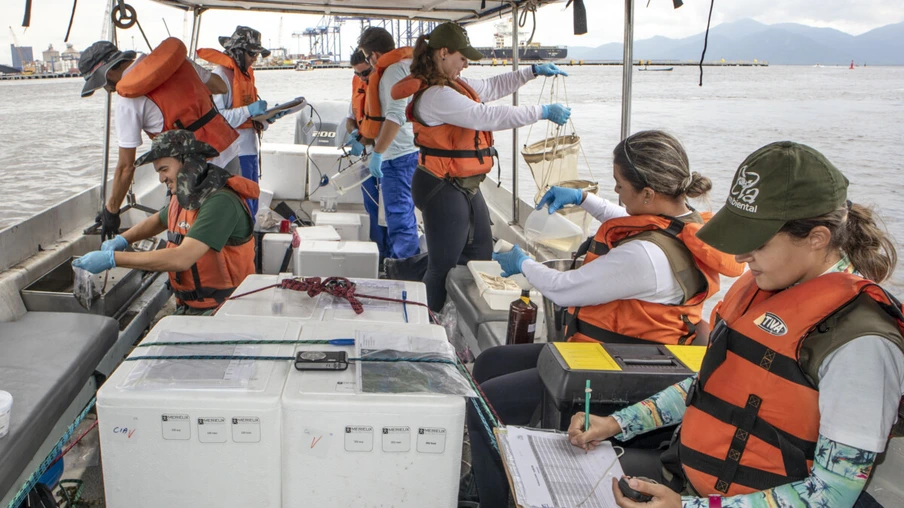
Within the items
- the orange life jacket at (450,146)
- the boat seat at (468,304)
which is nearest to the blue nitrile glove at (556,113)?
the orange life jacket at (450,146)

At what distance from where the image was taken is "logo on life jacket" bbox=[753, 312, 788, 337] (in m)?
1.22

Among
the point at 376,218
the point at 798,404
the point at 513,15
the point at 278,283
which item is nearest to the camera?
the point at 798,404

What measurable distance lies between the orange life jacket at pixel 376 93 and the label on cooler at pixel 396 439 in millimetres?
3012

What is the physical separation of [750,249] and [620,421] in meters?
0.55

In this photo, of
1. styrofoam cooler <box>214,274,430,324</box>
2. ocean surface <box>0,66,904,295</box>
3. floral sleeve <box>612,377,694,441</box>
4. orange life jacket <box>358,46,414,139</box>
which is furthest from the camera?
ocean surface <box>0,66,904,295</box>

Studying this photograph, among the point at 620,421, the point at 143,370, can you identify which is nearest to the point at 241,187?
the point at 143,370

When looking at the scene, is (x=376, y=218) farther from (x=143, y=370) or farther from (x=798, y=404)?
(x=798, y=404)

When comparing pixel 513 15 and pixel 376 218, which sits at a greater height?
pixel 513 15

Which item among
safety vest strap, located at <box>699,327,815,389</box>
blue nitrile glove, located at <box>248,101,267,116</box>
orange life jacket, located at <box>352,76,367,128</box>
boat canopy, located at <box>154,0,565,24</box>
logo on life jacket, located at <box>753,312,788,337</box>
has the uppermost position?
boat canopy, located at <box>154,0,565,24</box>

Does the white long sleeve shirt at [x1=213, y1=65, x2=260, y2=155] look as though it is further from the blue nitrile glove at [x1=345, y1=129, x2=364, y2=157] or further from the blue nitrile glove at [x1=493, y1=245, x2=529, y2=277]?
the blue nitrile glove at [x1=493, y1=245, x2=529, y2=277]

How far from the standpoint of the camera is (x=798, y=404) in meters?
1.18

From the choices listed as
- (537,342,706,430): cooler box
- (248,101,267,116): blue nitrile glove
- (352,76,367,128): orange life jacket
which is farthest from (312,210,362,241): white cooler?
(537,342,706,430): cooler box

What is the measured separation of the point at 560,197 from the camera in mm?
2654

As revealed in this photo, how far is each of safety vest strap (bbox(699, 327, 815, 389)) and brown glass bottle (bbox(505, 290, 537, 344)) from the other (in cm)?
109
